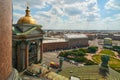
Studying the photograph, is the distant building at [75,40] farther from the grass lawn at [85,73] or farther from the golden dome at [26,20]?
the golden dome at [26,20]

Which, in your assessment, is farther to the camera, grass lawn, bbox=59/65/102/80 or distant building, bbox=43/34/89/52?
distant building, bbox=43/34/89/52

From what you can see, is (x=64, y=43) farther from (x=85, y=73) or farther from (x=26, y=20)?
(x=85, y=73)

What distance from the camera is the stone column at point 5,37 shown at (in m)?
4.77

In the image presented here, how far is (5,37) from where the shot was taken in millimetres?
4977

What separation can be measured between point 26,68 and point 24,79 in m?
2.06

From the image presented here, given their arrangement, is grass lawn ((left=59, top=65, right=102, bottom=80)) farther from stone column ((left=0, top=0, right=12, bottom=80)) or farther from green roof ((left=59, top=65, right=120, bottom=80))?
stone column ((left=0, top=0, right=12, bottom=80))

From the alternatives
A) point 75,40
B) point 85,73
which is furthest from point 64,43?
point 85,73

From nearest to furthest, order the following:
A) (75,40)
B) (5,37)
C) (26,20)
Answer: (5,37) → (26,20) → (75,40)

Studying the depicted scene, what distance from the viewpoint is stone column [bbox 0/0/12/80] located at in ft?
15.7

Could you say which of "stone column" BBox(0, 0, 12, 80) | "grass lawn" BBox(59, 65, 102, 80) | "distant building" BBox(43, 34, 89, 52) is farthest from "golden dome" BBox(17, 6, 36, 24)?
"distant building" BBox(43, 34, 89, 52)

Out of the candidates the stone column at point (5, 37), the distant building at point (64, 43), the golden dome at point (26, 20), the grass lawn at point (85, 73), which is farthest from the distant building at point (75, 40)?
the stone column at point (5, 37)

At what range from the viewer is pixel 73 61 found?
165 ft

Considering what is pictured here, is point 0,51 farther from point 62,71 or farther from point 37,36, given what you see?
point 62,71

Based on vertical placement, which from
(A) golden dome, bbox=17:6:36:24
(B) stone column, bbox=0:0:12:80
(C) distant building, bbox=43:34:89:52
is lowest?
(C) distant building, bbox=43:34:89:52
